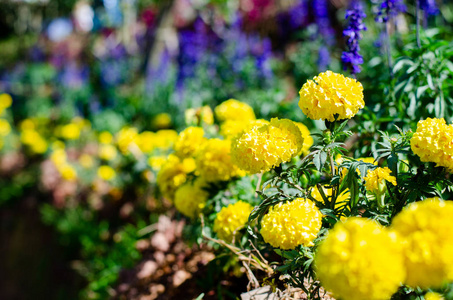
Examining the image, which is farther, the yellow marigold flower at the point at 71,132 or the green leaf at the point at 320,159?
the yellow marigold flower at the point at 71,132

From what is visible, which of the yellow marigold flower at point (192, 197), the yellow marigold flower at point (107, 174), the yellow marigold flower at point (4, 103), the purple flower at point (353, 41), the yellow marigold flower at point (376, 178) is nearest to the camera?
the yellow marigold flower at point (376, 178)

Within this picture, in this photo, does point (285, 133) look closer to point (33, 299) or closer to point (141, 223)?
point (141, 223)

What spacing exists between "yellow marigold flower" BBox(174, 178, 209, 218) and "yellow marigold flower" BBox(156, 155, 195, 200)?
0.40ft

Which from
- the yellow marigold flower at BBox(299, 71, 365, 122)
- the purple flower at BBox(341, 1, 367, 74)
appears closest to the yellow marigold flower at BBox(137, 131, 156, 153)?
the purple flower at BBox(341, 1, 367, 74)

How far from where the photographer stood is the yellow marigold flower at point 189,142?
1527mm

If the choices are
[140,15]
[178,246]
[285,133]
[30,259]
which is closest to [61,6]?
[140,15]

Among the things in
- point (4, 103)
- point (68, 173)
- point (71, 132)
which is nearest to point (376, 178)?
point (68, 173)

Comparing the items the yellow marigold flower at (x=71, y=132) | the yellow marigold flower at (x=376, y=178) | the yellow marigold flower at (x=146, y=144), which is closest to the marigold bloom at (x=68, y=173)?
the yellow marigold flower at (x=71, y=132)

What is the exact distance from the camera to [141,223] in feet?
9.40

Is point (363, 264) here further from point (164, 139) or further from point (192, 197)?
point (164, 139)

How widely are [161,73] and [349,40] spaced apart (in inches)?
168

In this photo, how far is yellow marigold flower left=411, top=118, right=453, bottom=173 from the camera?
2.80 ft

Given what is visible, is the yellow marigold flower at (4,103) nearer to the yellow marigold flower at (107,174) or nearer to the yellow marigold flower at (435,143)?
the yellow marigold flower at (107,174)

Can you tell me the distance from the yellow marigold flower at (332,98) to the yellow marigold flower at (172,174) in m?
0.83
